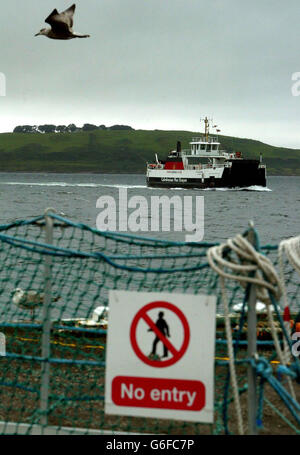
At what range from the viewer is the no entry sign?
421cm

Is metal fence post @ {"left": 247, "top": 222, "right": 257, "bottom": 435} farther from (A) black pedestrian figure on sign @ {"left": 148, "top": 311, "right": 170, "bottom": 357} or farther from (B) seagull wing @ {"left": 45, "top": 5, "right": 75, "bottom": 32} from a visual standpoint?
(B) seagull wing @ {"left": 45, "top": 5, "right": 75, "bottom": 32}

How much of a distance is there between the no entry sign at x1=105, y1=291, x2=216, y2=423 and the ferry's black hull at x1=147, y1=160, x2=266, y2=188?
3961 inches

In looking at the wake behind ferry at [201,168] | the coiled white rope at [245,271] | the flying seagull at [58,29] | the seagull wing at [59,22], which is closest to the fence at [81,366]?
the coiled white rope at [245,271]

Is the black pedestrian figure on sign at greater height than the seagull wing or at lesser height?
lesser

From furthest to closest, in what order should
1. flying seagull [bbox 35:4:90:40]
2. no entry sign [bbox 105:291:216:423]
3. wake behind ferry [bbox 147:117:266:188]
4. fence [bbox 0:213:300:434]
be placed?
1. wake behind ferry [bbox 147:117:266:188]
2. flying seagull [bbox 35:4:90:40]
3. fence [bbox 0:213:300:434]
4. no entry sign [bbox 105:291:216:423]

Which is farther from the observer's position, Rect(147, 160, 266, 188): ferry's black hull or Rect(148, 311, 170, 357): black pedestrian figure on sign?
Rect(147, 160, 266, 188): ferry's black hull

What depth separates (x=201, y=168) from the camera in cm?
10556

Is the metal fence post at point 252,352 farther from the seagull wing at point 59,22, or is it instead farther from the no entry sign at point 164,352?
the seagull wing at point 59,22

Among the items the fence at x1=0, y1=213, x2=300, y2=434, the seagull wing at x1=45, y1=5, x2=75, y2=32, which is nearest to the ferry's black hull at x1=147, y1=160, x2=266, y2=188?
the fence at x1=0, y1=213, x2=300, y2=434

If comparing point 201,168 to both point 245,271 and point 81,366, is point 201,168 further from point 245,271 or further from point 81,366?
point 245,271

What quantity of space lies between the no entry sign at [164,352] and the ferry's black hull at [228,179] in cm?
10062

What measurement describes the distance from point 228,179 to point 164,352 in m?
106

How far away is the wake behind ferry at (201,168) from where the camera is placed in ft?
344
